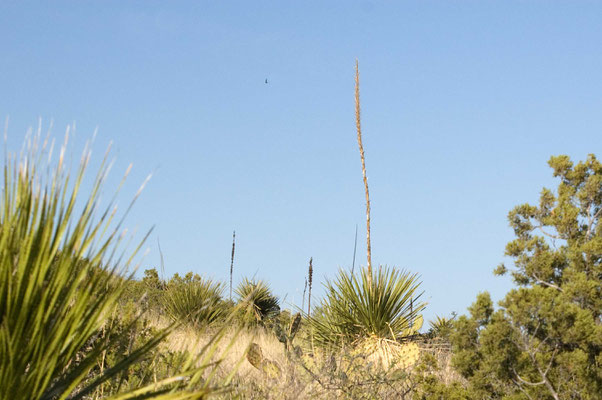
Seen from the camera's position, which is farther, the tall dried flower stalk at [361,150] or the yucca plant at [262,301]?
the yucca plant at [262,301]

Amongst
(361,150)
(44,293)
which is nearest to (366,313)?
(361,150)

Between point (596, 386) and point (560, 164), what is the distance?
2505 mm

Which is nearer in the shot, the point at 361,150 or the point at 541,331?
the point at 541,331

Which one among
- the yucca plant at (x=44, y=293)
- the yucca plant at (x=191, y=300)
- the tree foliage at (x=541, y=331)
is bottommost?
the yucca plant at (x=44, y=293)

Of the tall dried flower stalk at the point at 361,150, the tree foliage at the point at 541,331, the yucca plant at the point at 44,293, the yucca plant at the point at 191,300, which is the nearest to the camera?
the yucca plant at the point at 44,293

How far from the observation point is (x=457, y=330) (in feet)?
21.3

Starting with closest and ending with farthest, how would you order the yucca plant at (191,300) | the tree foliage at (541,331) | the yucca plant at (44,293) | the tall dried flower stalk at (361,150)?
1. the yucca plant at (44,293)
2. the tree foliage at (541,331)
3. the tall dried flower stalk at (361,150)
4. the yucca plant at (191,300)

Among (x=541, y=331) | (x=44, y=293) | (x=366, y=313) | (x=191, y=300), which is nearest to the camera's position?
(x=44, y=293)

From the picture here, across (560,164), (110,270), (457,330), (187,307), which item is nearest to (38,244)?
(110,270)

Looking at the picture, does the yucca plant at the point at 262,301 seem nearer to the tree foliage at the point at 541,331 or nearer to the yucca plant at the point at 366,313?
the yucca plant at the point at 366,313

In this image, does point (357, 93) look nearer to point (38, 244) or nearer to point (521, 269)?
point (521, 269)

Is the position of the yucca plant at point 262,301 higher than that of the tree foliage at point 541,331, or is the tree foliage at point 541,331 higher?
the yucca plant at point 262,301

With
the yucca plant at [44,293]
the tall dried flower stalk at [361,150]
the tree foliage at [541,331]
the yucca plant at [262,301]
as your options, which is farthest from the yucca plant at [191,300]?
the yucca plant at [44,293]

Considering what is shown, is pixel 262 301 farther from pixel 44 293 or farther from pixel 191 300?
pixel 44 293
